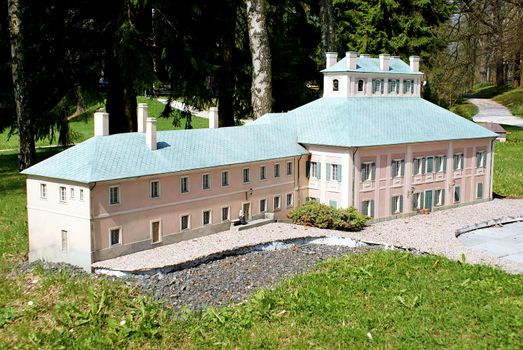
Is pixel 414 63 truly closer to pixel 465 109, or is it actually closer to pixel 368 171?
pixel 368 171

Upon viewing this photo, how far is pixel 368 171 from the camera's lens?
30.1 m

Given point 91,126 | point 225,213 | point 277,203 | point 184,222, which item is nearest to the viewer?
point 184,222

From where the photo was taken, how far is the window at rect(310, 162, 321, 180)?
3058cm

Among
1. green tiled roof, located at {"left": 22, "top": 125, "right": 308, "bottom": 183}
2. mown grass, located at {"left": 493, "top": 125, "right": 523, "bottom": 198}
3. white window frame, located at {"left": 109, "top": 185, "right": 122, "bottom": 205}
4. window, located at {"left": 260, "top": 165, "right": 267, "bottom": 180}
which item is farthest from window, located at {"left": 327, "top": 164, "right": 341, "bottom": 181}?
mown grass, located at {"left": 493, "top": 125, "right": 523, "bottom": 198}

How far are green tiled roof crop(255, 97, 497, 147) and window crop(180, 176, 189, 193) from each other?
708cm

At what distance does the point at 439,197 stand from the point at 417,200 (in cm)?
165

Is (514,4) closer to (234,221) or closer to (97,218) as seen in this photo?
(234,221)

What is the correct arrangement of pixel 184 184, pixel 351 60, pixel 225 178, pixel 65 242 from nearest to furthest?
pixel 65 242 → pixel 184 184 → pixel 225 178 → pixel 351 60

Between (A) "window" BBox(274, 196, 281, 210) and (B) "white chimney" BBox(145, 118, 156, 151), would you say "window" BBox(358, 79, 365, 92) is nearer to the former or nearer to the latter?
(A) "window" BBox(274, 196, 281, 210)

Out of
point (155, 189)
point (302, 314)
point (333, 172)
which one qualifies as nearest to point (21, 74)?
point (155, 189)

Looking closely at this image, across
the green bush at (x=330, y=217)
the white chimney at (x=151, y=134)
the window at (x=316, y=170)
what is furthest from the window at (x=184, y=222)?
the window at (x=316, y=170)

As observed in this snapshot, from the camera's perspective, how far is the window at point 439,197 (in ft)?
109

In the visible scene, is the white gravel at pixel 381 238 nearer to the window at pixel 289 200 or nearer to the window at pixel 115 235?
the window at pixel 115 235

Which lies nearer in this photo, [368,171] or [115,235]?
[115,235]
